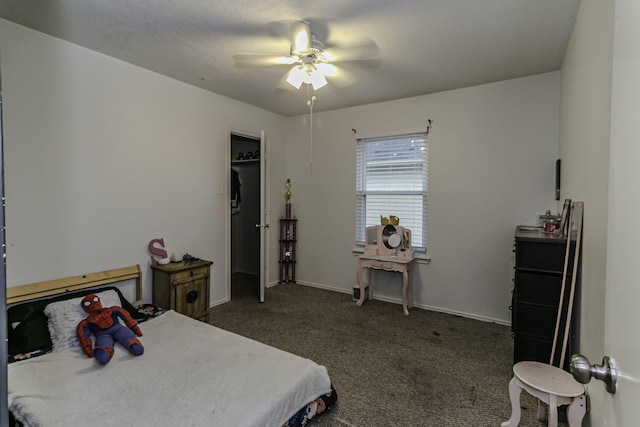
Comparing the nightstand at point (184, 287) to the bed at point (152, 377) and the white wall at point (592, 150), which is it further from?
the white wall at point (592, 150)

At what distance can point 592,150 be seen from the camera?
67.6 inches

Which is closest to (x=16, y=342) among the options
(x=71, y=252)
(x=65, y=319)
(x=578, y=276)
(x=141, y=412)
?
(x=65, y=319)

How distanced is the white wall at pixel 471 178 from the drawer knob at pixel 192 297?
83.0 inches

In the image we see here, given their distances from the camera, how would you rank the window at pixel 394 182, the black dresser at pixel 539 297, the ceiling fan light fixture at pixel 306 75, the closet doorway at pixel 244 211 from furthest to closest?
the closet doorway at pixel 244 211 → the window at pixel 394 182 → the ceiling fan light fixture at pixel 306 75 → the black dresser at pixel 539 297

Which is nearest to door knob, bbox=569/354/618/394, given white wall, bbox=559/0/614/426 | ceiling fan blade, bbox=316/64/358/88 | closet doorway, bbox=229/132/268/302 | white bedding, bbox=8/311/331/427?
white wall, bbox=559/0/614/426

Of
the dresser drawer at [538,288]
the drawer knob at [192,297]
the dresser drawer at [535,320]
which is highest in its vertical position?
the dresser drawer at [538,288]

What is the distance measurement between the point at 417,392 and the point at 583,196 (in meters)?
1.67

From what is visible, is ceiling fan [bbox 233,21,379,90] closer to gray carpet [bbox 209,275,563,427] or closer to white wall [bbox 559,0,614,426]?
white wall [bbox 559,0,614,426]

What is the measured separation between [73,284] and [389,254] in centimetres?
322

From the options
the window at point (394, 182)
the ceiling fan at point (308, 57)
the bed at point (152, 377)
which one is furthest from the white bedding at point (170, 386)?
the window at point (394, 182)

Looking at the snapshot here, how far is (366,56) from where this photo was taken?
2.79 m

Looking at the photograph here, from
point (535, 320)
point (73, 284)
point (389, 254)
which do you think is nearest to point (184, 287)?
point (73, 284)

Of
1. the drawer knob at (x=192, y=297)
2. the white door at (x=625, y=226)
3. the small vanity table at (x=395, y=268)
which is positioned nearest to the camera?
the white door at (x=625, y=226)

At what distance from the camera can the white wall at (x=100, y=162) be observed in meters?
2.43
